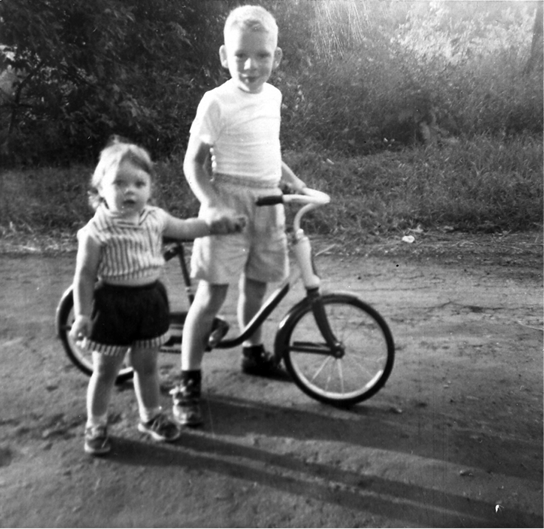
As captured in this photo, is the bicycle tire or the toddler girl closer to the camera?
the toddler girl

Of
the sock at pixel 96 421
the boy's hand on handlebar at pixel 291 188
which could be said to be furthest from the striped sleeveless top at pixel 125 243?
the boy's hand on handlebar at pixel 291 188

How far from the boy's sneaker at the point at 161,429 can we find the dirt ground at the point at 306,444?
41mm

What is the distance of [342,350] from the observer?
2.88m

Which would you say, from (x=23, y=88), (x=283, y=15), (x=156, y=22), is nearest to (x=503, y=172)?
(x=283, y=15)

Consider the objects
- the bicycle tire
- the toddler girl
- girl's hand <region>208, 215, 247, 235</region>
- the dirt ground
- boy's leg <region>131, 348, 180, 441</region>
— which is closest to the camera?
the dirt ground

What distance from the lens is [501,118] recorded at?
573 cm

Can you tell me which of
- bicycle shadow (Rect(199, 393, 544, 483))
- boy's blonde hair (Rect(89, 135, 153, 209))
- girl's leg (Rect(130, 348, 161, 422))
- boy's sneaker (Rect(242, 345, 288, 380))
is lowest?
bicycle shadow (Rect(199, 393, 544, 483))

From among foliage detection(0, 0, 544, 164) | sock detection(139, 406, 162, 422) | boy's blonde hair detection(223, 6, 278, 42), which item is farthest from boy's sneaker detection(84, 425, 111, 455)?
foliage detection(0, 0, 544, 164)

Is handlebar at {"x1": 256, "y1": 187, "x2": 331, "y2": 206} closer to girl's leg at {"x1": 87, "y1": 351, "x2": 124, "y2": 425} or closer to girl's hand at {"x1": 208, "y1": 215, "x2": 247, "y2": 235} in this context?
girl's hand at {"x1": 208, "y1": 215, "x2": 247, "y2": 235}

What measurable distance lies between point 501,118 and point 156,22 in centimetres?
289

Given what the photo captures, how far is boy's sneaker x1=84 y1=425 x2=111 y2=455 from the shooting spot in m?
2.53

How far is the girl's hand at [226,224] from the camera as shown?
2471 millimetres

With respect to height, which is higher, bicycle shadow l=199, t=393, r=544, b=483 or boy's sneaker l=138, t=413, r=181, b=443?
boy's sneaker l=138, t=413, r=181, b=443

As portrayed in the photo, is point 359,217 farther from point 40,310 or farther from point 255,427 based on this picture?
point 255,427
